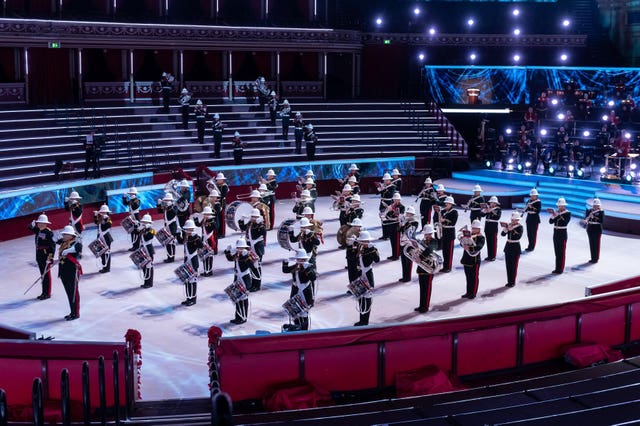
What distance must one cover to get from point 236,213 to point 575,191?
43.5 ft

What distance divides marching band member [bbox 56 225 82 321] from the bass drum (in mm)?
5689

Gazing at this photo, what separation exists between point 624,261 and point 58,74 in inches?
936

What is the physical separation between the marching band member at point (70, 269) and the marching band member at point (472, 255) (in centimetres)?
759

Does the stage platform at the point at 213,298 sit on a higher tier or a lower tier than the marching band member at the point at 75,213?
lower

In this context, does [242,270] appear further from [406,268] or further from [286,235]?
[406,268]

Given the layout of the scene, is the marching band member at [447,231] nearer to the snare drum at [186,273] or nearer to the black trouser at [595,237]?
the black trouser at [595,237]

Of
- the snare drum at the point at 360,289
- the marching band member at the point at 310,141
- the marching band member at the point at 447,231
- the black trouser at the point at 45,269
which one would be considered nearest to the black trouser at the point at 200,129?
the marching band member at the point at 310,141

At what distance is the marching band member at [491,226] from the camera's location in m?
21.4

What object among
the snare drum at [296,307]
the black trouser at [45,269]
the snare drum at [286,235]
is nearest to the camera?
the snare drum at [296,307]

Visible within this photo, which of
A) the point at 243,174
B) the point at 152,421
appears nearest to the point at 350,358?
the point at 152,421

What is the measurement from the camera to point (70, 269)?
16.3 metres

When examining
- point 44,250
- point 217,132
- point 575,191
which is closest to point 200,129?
point 217,132

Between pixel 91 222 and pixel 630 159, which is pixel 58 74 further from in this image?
pixel 630 159

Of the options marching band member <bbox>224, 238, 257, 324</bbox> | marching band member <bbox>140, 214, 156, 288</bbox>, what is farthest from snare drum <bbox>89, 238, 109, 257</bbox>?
marching band member <bbox>224, 238, 257, 324</bbox>
